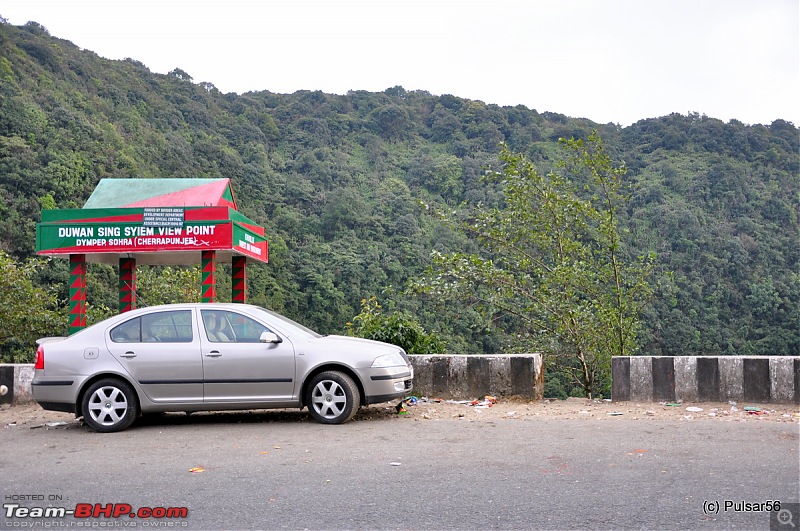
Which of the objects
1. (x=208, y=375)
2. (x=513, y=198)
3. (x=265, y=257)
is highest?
(x=513, y=198)

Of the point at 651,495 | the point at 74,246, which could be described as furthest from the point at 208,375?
the point at 74,246

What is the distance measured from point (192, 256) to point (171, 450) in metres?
8.19

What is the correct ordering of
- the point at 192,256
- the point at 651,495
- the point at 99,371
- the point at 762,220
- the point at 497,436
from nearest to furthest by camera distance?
the point at 651,495
the point at 497,436
the point at 99,371
the point at 192,256
the point at 762,220

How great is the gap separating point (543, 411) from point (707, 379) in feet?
7.31

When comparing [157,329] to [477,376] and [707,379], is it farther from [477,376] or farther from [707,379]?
[707,379]

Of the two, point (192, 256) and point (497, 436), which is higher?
point (192, 256)

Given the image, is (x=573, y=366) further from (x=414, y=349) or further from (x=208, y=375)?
(x=208, y=375)

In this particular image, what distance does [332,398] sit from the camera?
843cm

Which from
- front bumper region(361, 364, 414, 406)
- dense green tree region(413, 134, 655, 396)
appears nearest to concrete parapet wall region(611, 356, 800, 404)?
front bumper region(361, 364, 414, 406)

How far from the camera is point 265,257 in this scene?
605 inches

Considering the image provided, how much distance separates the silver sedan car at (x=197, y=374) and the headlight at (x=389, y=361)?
0.04 metres

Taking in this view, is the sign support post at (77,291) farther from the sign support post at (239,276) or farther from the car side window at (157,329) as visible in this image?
the car side window at (157,329)

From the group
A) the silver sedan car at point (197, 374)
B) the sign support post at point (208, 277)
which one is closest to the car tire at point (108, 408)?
the silver sedan car at point (197, 374)

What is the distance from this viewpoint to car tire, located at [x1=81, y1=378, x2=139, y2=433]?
8.30 m
